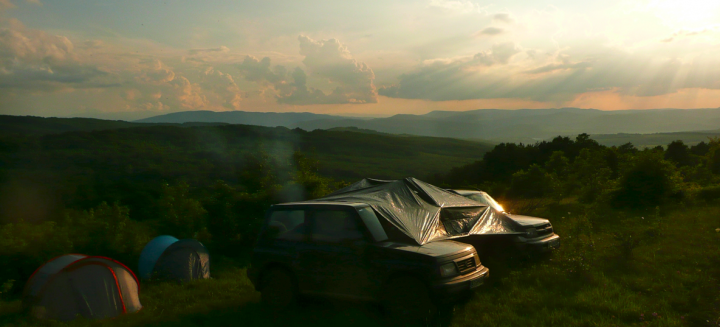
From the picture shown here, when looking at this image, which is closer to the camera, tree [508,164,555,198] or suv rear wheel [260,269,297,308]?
suv rear wheel [260,269,297,308]

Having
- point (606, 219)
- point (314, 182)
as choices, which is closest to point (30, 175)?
point (314, 182)

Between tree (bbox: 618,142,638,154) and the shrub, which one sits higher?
tree (bbox: 618,142,638,154)

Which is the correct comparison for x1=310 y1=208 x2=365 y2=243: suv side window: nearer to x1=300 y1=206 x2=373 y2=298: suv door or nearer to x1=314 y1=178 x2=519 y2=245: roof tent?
x1=300 y1=206 x2=373 y2=298: suv door

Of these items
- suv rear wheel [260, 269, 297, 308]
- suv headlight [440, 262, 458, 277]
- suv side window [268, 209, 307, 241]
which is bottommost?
suv rear wheel [260, 269, 297, 308]

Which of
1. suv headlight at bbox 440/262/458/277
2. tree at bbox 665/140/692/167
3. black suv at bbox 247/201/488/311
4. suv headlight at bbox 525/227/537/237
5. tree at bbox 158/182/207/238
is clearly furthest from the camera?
tree at bbox 665/140/692/167

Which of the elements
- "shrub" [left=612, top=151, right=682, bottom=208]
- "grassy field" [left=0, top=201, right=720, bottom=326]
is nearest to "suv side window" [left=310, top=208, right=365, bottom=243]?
"grassy field" [left=0, top=201, right=720, bottom=326]

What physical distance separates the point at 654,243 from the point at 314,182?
10885mm

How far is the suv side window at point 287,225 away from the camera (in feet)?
23.7

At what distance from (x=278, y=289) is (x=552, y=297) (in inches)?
176

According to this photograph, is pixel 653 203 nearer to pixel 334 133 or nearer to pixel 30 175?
pixel 30 175

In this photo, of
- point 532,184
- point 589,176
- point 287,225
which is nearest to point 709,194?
point 589,176

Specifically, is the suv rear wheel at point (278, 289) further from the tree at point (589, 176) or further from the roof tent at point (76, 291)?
the tree at point (589, 176)

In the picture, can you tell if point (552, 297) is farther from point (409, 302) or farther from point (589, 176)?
point (589, 176)

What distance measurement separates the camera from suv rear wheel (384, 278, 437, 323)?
6.13m
